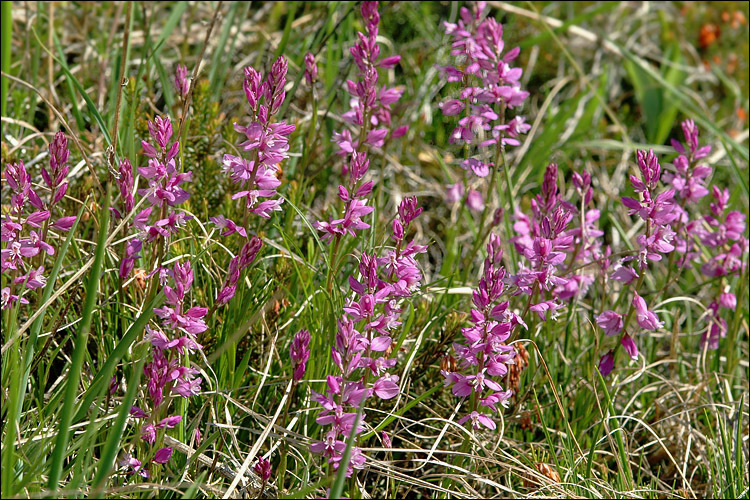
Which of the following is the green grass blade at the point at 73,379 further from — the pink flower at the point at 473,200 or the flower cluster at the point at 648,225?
the pink flower at the point at 473,200

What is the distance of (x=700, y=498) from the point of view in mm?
2607

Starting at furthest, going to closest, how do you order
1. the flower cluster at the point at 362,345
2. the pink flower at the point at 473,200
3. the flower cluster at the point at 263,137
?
the pink flower at the point at 473,200, the flower cluster at the point at 263,137, the flower cluster at the point at 362,345

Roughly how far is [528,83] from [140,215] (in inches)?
153

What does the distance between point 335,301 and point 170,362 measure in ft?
2.10

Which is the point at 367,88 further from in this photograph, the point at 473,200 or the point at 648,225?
the point at 473,200

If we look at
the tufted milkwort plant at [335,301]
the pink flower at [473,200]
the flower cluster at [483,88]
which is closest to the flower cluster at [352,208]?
the tufted milkwort plant at [335,301]

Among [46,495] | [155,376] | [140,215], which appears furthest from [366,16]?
[46,495]

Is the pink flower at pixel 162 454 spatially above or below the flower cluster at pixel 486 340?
below

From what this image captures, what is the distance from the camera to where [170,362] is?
1853 mm

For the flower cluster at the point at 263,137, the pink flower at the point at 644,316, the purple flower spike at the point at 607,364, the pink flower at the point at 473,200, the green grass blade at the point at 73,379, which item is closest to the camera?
the green grass blade at the point at 73,379

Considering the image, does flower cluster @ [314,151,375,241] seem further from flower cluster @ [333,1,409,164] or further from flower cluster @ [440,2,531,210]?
flower cluster @ [440,2,531,210]

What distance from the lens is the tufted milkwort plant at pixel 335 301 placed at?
1.89 meters

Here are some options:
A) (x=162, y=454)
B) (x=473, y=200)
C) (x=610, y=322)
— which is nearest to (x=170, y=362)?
(x=162, y=454)

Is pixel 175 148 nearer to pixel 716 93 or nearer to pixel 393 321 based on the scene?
pixel 393 321
